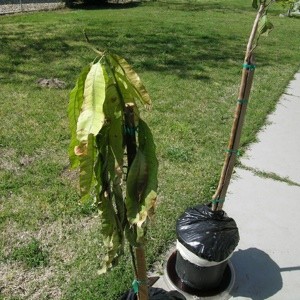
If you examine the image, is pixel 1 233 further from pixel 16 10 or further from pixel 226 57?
pixel 16 10

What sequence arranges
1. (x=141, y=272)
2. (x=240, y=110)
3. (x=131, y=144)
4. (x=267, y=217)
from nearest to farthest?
(x=131, y=144) → (x=141, y=272) → (x=240, y=110) → (x=267, y=217)

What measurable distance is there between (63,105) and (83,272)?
126 inches

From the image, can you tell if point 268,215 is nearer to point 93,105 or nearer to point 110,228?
point 110,228

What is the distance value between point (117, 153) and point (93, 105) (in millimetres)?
253

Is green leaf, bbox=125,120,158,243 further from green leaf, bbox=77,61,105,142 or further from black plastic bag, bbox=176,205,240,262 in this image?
black plastic bag, bbox=176,205,240,262

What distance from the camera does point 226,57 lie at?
28.3 feet

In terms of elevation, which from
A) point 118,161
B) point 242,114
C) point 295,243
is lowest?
point 295,243

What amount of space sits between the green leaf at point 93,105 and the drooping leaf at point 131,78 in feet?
0.43

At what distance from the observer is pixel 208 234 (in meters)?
2.63

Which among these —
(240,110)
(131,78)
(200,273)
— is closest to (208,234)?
(200,273)

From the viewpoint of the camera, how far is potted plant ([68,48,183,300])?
139cm

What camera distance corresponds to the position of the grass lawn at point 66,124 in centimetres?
309

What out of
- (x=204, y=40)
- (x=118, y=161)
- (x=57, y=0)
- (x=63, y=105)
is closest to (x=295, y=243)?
(x=118, y=161)

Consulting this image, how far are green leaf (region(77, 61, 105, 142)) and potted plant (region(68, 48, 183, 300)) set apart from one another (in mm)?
A: 31
